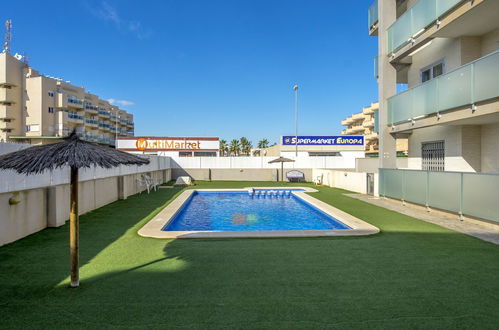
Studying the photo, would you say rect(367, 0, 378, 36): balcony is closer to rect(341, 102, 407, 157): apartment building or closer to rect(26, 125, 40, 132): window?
rect(341, 102, 407, 157): apartment building

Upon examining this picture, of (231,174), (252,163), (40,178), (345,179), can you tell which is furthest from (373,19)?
(231,174)

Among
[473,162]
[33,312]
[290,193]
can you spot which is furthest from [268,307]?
[290,193]

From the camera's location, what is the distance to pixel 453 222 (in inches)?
377

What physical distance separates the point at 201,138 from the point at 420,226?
3980 cm

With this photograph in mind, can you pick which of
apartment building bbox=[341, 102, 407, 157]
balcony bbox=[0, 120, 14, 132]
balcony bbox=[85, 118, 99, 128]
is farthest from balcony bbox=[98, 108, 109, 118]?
apartment building bbox=[341, 102, 407, 157]

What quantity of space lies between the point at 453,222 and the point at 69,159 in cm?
1062

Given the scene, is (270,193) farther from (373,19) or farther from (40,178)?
(40,178)

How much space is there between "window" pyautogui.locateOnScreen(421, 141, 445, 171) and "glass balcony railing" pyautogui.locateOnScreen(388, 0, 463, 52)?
15.7 ft

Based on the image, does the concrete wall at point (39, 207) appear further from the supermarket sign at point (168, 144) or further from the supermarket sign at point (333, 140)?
the supermarket sign at point (333, 140)

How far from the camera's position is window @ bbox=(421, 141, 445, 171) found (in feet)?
43.4

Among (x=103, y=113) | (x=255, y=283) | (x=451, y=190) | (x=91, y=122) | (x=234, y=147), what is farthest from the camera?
(x=234, y=147)

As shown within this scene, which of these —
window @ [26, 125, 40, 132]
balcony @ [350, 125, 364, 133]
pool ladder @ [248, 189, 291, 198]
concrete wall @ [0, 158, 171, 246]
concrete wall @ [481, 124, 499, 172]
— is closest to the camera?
concrete wall @ [0, 158, 171, 246]

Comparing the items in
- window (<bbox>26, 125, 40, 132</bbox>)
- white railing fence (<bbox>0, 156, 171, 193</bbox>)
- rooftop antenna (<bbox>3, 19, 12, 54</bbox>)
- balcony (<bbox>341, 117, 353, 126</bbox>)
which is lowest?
white railing fence (<bbox>0, 156, 171, 193</bbox>)

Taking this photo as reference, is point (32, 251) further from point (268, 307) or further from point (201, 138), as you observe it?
point (201, 138)
